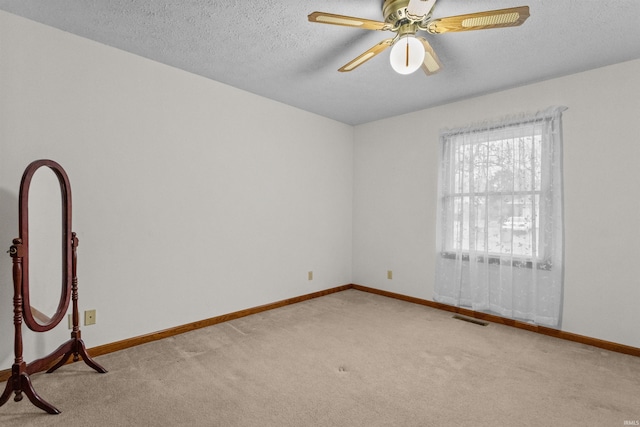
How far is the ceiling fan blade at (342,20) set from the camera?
1695 millimetres

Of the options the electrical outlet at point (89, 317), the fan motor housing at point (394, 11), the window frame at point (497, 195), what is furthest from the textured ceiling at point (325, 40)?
Result: the electrical outlet at point (89, 317)

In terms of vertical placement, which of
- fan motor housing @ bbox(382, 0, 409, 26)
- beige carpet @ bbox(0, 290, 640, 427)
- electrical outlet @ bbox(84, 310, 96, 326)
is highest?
fan motor housing @ bbox(382, 0, 409, 26)

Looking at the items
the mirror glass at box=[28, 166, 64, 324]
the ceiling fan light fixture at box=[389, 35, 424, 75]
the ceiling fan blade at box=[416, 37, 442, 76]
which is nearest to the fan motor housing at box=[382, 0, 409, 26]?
the ceiling fan light fixture at box=[389, 35, 424, 75]

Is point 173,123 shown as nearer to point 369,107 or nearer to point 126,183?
point 126,183

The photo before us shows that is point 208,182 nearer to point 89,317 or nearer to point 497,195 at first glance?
point 89,317

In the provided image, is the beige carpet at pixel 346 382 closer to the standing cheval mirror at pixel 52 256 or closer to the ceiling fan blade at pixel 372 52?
the standing cheval mirror at pixel 52 256

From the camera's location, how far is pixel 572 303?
299 centimetres

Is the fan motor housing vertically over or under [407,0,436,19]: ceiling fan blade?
over

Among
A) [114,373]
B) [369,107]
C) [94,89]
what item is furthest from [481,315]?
[94,89]

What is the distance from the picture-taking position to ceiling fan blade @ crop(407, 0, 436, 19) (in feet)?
5.73

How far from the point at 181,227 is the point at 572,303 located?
3.70 meters

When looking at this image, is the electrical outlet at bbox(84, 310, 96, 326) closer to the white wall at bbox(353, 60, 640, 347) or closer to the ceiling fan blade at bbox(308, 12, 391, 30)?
the ceiling fan blade at bbox(308, 12, 391, 30)

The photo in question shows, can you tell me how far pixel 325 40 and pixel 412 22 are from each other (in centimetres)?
71

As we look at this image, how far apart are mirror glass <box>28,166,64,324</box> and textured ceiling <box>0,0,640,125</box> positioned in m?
1.15
